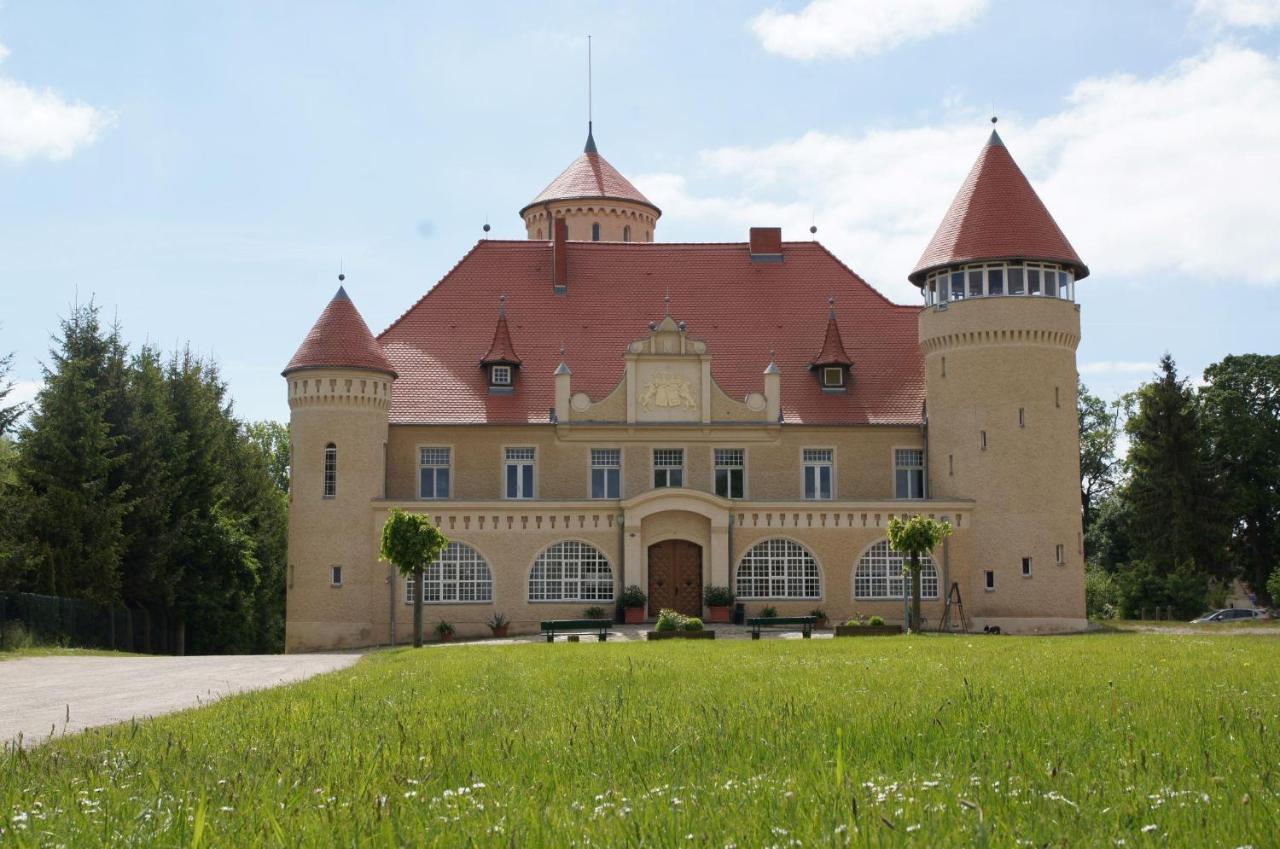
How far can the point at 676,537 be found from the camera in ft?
146

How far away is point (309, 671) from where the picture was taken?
2356 cm

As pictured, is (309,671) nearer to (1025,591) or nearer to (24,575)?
(24,575)

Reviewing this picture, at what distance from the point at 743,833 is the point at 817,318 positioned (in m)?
45.0

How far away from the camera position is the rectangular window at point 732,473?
46.4 m

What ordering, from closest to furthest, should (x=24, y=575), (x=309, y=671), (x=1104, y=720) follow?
(x=1104, y=720)
(x=309, y=671)
(x=24, y=575)

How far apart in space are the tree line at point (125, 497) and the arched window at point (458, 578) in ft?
25.5

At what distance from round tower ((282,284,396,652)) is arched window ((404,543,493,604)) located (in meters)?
1.56

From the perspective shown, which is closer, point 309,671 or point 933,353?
point 309,671

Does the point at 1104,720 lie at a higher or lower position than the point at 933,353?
lower

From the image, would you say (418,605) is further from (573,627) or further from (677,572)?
(677,572)

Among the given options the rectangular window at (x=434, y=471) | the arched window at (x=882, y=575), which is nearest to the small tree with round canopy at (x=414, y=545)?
the rectangular window at (x=434, y=471)

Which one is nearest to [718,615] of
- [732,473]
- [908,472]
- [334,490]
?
[732,473]

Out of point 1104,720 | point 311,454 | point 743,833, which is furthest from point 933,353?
point 743,833

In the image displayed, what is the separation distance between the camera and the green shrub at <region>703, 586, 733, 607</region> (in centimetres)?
4331
